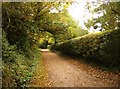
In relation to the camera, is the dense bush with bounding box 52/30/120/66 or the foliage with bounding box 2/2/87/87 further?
the dense bush with bounding box 52/30/120/66

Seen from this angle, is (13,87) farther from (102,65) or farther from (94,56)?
(94,56)

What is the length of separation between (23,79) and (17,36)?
20.3 feet

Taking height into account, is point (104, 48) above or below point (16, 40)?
below

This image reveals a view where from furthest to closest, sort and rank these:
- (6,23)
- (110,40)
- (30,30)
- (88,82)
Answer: (30,30)
(110,40)
(6,23)
(88,82)

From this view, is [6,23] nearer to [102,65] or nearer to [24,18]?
[24,18]

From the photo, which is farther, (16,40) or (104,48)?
(104,48)

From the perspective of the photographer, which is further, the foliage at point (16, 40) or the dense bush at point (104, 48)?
the dense bush at point (104, 48)

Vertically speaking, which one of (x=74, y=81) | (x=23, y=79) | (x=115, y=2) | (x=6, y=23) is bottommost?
(x=74, y=81)

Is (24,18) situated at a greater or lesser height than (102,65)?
greater

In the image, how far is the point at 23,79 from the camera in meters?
8.68

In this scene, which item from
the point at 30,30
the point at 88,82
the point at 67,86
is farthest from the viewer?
the point at 30,30

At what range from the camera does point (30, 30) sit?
612 inches

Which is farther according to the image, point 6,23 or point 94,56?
point 94,56

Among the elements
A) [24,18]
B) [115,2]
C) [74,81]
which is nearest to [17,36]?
[24,18]
